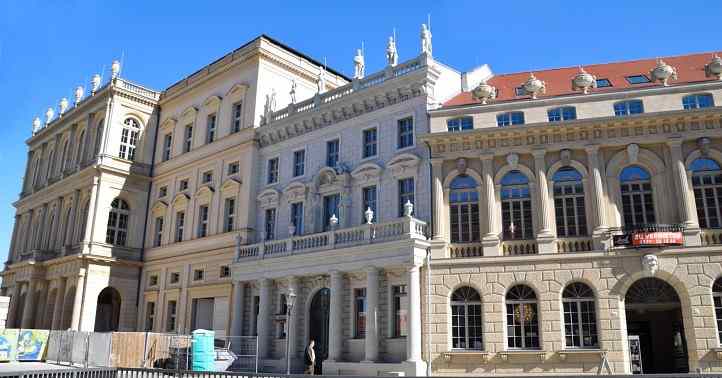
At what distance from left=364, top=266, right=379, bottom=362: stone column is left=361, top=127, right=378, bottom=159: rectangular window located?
23.4 ft

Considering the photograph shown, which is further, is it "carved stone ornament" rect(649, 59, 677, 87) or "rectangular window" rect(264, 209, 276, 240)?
"rectangular window" rect(264, 209, 276, 240)

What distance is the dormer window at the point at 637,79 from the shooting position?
28.3 meters

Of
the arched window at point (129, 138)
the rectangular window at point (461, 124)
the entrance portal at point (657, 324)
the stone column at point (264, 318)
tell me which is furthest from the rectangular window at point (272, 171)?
the entrance portal at point (657, 324)

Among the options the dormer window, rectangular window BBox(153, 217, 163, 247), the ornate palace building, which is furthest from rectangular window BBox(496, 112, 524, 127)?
rectangular window BBox(153, 217, 163, 247)

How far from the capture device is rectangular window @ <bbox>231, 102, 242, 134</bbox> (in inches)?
1559

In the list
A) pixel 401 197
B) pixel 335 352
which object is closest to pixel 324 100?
pixel 401 197

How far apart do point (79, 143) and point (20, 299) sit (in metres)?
14.2

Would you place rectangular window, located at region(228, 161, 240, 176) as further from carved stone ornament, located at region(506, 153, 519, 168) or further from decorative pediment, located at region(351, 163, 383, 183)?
carved stone ornament, located at region(506, 153, 519, 168)

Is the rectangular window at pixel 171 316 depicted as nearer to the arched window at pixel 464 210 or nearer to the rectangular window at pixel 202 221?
the rectangular window at pixel 202 221

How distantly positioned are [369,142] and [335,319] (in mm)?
9635

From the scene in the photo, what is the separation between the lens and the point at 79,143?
50.7 m

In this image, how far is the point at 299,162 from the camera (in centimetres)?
3509

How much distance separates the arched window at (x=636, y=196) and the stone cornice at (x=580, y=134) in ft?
4.41

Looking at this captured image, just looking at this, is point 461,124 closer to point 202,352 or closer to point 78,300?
point 202,352
